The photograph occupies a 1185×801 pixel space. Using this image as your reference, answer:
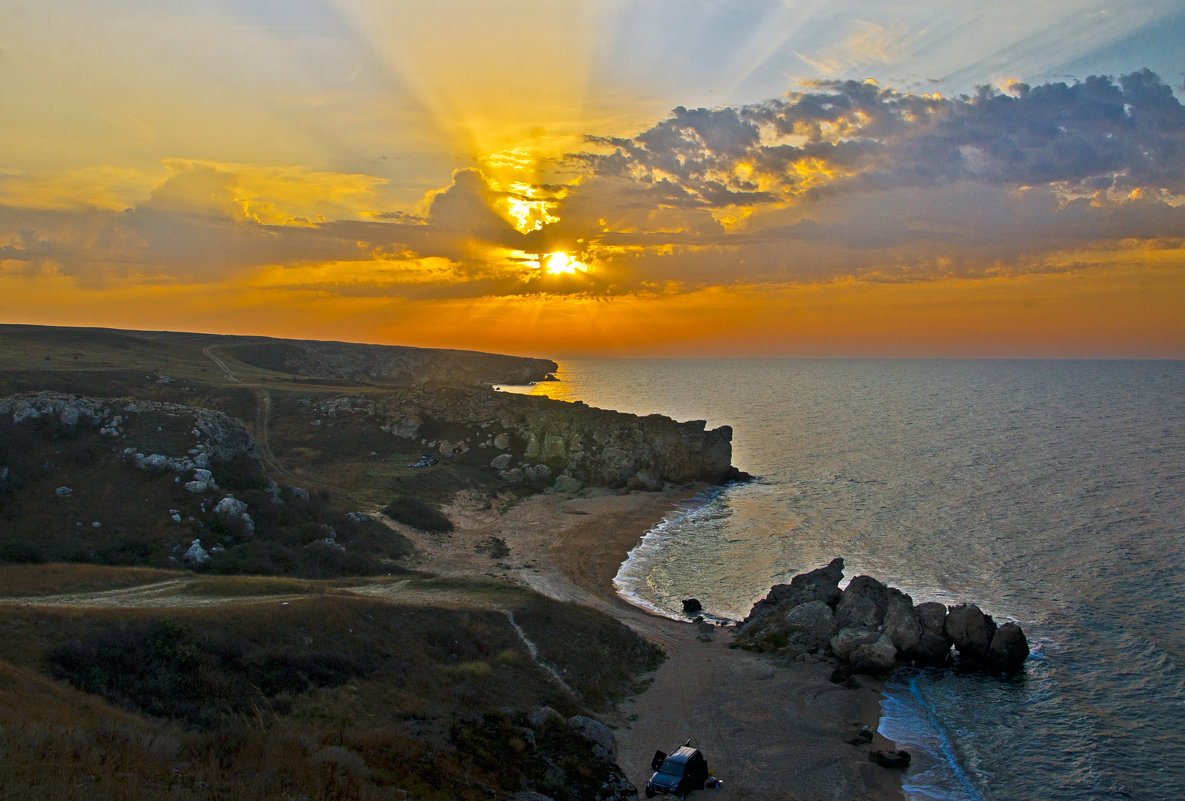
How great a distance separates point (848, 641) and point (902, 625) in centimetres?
332

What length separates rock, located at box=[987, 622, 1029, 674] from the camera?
3528 cm

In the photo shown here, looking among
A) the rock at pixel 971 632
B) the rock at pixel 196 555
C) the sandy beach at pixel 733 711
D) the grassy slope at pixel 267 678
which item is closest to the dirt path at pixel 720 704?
the sandy beach at pixel 733 711

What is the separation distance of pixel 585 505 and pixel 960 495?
42.8 m

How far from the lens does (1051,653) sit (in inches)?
1465

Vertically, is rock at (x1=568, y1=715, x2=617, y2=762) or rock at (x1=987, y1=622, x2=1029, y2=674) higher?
rock at (x1=987, y1=622, x2=1029, y2=674)

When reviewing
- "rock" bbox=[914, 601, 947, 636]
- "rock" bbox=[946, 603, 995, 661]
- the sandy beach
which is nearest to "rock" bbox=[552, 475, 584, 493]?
the sandy beach

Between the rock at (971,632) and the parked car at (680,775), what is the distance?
19278 millimetres

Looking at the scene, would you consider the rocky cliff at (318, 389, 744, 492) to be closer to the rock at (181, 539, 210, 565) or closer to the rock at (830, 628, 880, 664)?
the rock at (181, 539, 210, 565)

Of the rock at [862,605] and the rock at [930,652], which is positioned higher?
the rock at [862,605]

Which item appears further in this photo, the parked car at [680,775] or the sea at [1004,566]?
the sea at [1004,566]

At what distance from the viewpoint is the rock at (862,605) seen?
38438 mm

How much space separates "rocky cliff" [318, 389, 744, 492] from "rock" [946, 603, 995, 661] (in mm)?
49542

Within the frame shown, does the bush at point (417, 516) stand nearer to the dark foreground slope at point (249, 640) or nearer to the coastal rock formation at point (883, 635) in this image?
the dark foreground slope at point (249, 640)

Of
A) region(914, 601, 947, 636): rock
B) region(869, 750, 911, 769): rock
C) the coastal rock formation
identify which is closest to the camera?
region(869, 750, 911, 769): rock
